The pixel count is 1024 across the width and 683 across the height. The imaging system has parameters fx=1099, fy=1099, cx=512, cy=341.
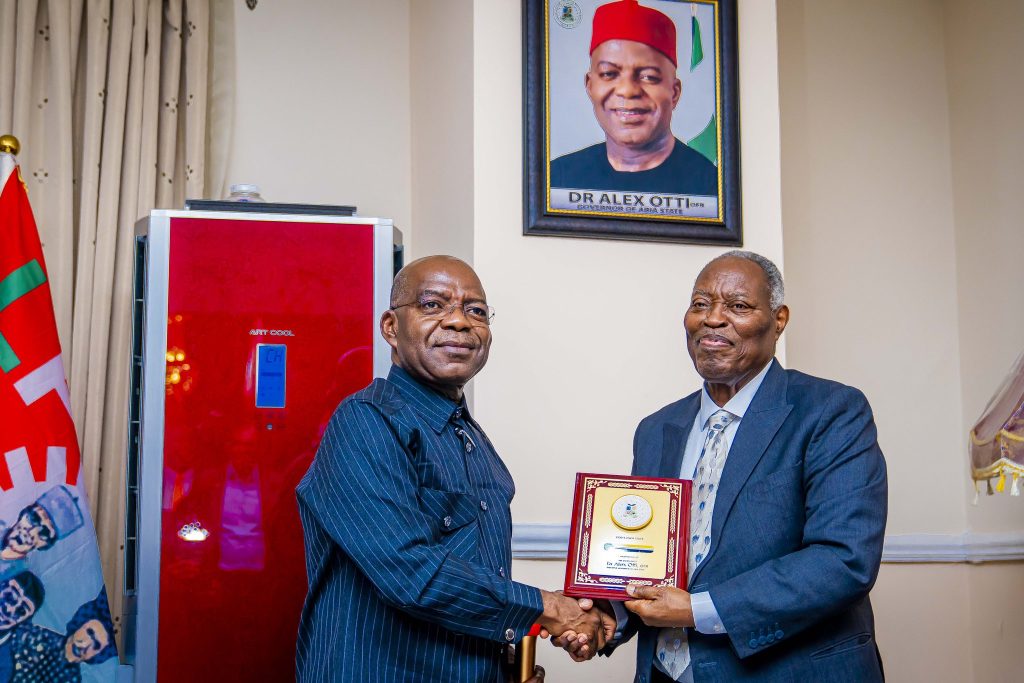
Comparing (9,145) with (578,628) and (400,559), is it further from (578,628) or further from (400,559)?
(578,628)

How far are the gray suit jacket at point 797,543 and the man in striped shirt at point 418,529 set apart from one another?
342mm

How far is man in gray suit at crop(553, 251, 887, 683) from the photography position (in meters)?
2.12

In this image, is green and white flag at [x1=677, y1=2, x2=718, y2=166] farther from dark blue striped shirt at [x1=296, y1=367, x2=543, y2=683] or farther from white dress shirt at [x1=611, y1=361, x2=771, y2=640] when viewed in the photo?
dark blue striped shirt at [x1=296, y1=367, x2=543, y2=683]

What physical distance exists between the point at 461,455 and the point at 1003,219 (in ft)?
9.49

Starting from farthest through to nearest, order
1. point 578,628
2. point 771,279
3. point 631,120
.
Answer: point 631,120, point 771,279, point 578,628

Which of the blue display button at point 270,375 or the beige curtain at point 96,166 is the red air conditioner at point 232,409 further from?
the beige curtain at point 96,166

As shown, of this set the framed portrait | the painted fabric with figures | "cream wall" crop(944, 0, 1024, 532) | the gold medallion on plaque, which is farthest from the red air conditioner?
"cream wall" crop(944, 0, 1024, 532)

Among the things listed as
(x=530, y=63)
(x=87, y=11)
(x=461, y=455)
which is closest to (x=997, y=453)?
(x=461, y=455)

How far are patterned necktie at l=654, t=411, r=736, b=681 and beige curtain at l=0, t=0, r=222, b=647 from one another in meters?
2.30

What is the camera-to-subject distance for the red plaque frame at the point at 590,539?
227 centimetres

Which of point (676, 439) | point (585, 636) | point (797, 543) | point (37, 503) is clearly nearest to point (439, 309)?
point (676, 439)

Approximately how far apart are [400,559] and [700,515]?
26.8 inches

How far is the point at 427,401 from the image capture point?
228 cm

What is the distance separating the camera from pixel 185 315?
3.27 m
